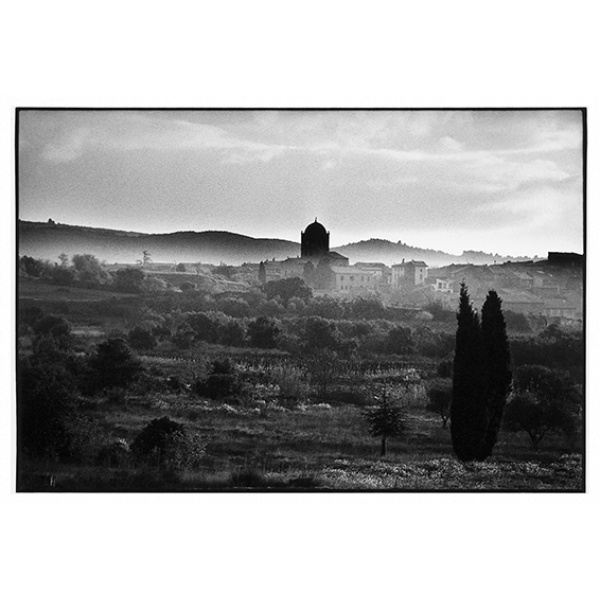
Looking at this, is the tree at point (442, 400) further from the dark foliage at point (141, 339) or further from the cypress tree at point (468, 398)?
the dark foliage at point (141, 339)

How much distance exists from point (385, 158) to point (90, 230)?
10.2 feet

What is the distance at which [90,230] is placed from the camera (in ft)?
31.8

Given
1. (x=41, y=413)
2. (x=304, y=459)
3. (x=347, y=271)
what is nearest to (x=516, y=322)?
(x=347, y=271)

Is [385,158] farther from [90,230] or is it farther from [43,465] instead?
[43,465]

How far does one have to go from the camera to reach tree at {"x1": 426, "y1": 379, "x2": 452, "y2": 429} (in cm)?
973

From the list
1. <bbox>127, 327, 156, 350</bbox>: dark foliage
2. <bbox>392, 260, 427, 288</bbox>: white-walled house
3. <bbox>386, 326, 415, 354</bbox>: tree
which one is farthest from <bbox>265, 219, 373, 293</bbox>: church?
<bbox>127, 327, 156, 350</bbox>: dark foliage

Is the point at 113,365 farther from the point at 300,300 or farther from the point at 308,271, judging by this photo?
the point at 308,271

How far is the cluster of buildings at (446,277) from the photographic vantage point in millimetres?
9766

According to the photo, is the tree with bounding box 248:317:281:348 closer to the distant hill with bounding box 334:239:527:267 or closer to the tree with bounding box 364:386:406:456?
the distant hill with bounding box 334:239:527:267

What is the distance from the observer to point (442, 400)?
9.75 m

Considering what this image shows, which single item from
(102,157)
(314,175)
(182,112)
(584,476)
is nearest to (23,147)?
(102,157)

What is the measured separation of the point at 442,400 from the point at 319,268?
6.07 feet

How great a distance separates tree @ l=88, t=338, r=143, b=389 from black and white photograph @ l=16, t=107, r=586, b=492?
0.07ft

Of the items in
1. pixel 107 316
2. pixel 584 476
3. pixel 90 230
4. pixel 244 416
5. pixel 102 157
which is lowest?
pixel 584 476
